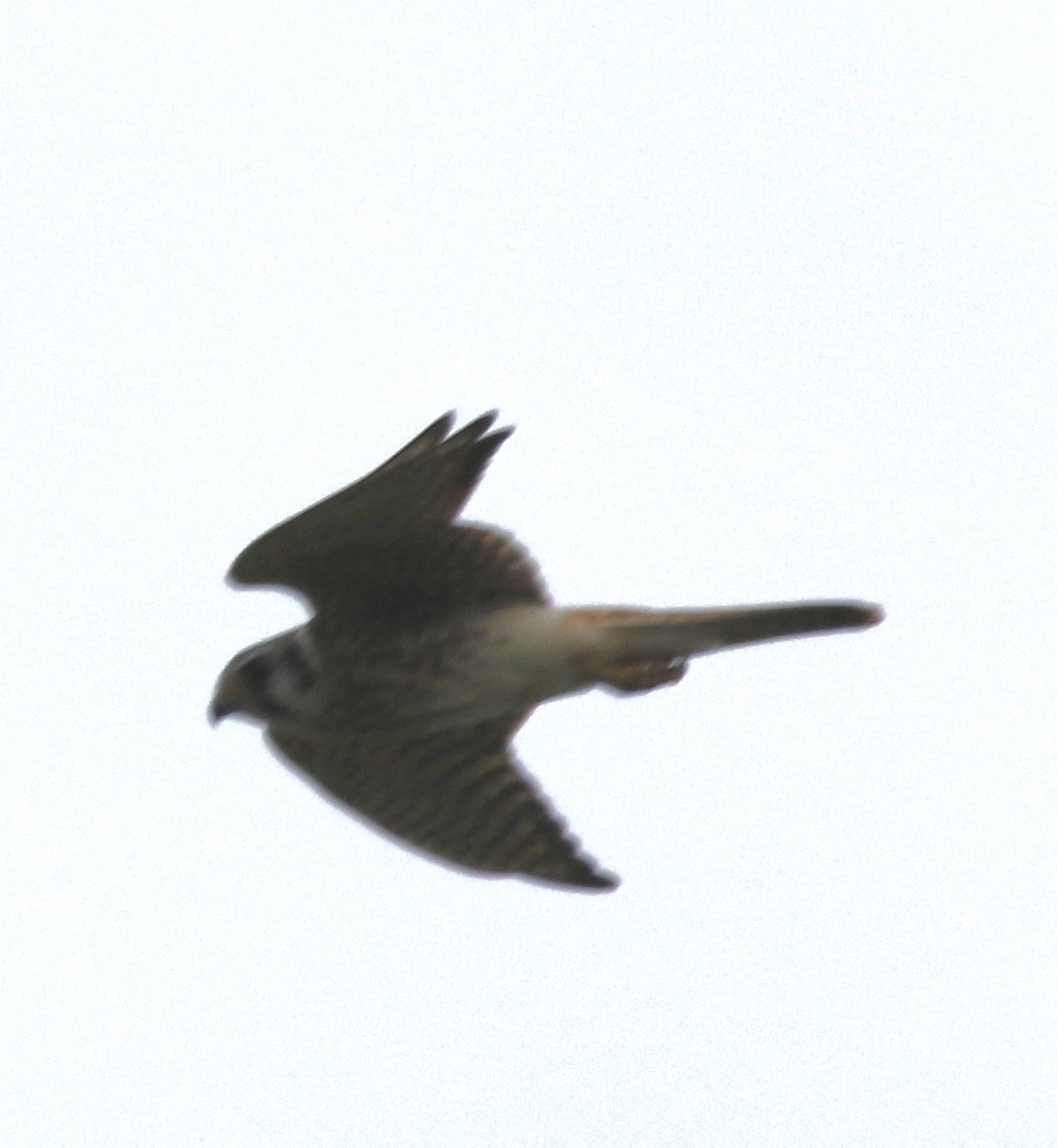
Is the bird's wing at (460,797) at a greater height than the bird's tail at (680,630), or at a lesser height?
lesser

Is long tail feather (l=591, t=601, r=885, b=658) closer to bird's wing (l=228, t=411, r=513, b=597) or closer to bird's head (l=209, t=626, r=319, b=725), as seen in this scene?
bird's wing (l=228, t=411, r=513, b=597)

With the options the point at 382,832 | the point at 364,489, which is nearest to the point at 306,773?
the point at 382,832

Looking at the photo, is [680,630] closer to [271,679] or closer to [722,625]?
[722,625]

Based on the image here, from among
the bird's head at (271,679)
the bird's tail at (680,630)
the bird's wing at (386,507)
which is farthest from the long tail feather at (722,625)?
the bird's head at (271,679)

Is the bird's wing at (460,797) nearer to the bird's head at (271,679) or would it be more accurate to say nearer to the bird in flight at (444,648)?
the bird in flight at (444,648)

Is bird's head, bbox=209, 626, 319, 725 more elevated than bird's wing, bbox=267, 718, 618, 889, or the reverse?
bird's head, bbox=209, 626, 319, 725

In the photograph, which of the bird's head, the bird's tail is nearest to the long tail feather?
the bird's tail

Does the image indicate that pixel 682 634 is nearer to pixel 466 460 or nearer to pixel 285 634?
pixel 466 460

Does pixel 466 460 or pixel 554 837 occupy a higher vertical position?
pixel 466 460
